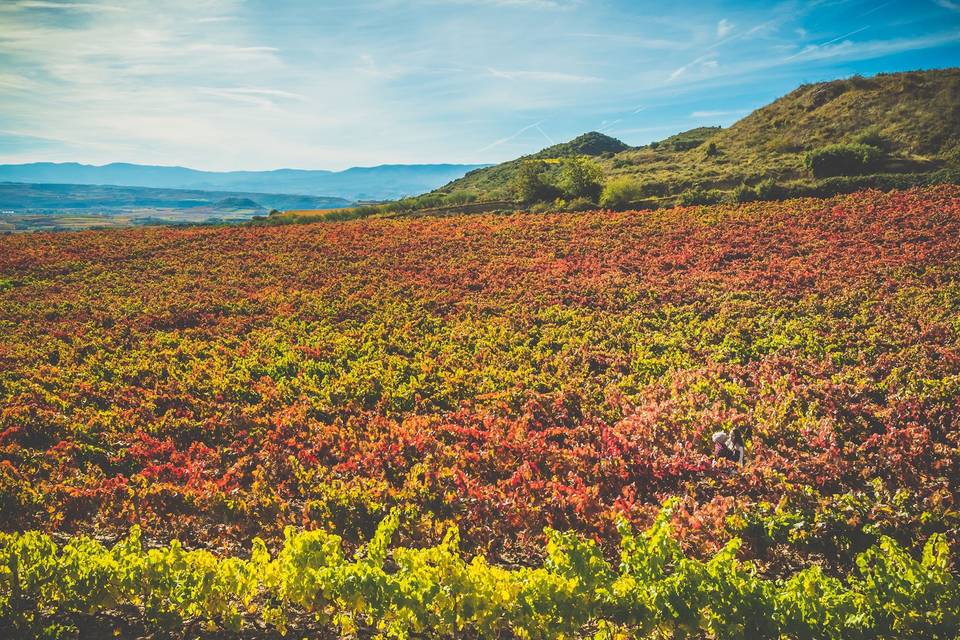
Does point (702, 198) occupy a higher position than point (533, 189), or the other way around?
point (533, 189)

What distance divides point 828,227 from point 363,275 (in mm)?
25295

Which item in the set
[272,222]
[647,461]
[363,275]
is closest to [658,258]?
[363,275]

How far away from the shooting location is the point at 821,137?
54.4m

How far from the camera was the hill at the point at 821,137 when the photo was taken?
139ft

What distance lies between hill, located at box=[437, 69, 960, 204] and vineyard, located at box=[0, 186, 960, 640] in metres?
21.3

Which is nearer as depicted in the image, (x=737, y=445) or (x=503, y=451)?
(x=737, y=445)

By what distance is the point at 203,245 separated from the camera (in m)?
35.6

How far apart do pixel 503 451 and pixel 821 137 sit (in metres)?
61.9

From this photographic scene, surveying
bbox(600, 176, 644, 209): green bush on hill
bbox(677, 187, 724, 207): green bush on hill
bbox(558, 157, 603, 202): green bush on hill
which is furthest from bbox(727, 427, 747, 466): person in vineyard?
bbox(558, 157, 603, 202): green bush on hill

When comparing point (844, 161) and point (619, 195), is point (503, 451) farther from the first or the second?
point (844, 161)

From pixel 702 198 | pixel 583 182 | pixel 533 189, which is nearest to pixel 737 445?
pixel 702 198

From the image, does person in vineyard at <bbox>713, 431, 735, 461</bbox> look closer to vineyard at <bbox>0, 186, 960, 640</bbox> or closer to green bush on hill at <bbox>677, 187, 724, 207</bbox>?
vineyard at <bbox>0, 186, 960, 640</bbox>

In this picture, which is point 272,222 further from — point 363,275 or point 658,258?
point 658,258

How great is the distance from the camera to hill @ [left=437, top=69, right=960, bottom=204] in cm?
4250
